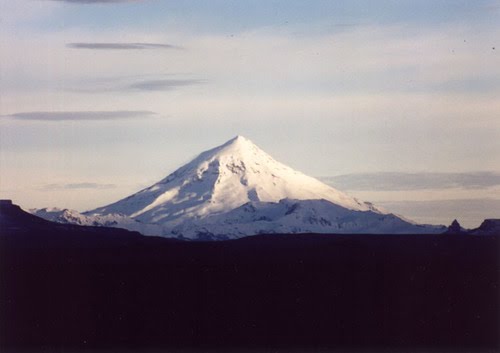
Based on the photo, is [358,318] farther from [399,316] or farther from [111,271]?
[111,271]

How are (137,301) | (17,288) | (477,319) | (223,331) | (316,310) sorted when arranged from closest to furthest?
(223,331) → (477,319) → (316,310) → (137,301) → (17,288)

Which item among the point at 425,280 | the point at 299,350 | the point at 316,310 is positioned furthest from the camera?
the point at 425,280

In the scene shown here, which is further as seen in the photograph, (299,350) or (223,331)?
(223,331)

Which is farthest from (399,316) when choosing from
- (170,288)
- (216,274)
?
(216,274)

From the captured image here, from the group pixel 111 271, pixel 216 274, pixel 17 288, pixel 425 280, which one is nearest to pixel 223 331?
pixel 17 288

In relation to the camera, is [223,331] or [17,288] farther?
[17,288]

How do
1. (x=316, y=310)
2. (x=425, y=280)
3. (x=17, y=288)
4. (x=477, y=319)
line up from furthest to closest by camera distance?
(x=425, y=280) < (x=17, y=288) < (x=316, y=310) < (x=477, y=319)

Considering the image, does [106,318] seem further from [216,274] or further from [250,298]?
[216,274]
